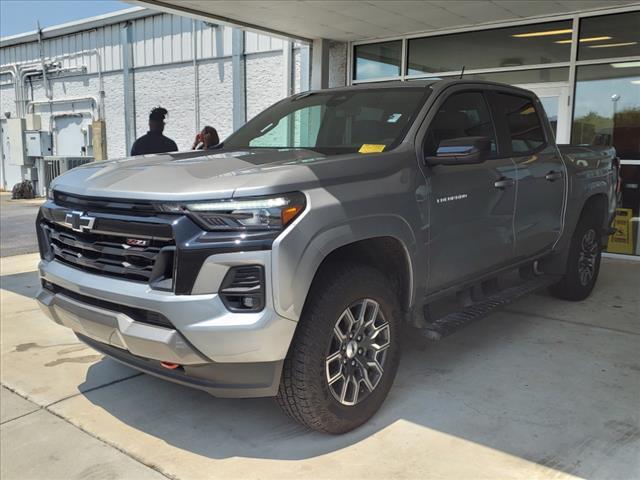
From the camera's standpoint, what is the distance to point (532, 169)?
14.6ft

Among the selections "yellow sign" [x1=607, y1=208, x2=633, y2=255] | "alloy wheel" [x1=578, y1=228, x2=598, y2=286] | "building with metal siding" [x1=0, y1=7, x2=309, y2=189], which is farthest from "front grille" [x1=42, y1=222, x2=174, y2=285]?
"building with metal siding" [x1=0, y1=7, x2=309, y2=189]

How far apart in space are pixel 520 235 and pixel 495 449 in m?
1.89

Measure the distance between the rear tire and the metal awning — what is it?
3664 mm

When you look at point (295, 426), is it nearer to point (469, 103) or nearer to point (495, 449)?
point (495, 449)

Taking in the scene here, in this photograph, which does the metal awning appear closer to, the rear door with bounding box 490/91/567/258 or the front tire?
the rear door with bounding box 490/91/567/258

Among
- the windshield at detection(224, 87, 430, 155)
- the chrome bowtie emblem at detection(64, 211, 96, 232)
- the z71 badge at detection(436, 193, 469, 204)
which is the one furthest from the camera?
the windshield at detection(224, 87, 430, 155)

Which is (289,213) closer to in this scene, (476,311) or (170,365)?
(170,365)

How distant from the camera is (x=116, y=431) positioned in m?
3.20

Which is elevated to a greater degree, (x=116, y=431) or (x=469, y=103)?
(x=469, y=103)

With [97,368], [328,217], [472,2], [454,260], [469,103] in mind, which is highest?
[472,2]

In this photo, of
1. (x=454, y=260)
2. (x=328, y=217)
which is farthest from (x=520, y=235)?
(x=328, y=217)

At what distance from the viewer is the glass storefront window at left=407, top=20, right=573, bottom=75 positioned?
8531 mm

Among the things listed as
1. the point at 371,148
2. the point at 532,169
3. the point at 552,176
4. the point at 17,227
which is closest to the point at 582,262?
the point at 552,176

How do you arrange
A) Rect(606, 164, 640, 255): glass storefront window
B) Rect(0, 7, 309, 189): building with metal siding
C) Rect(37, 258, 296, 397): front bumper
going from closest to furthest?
Rect(37, 258, 296, 397): front bumper
Rect(606, 164, 640, 255): glass storefront window
Rect(0, 7, 309, 189): building with metal siding
